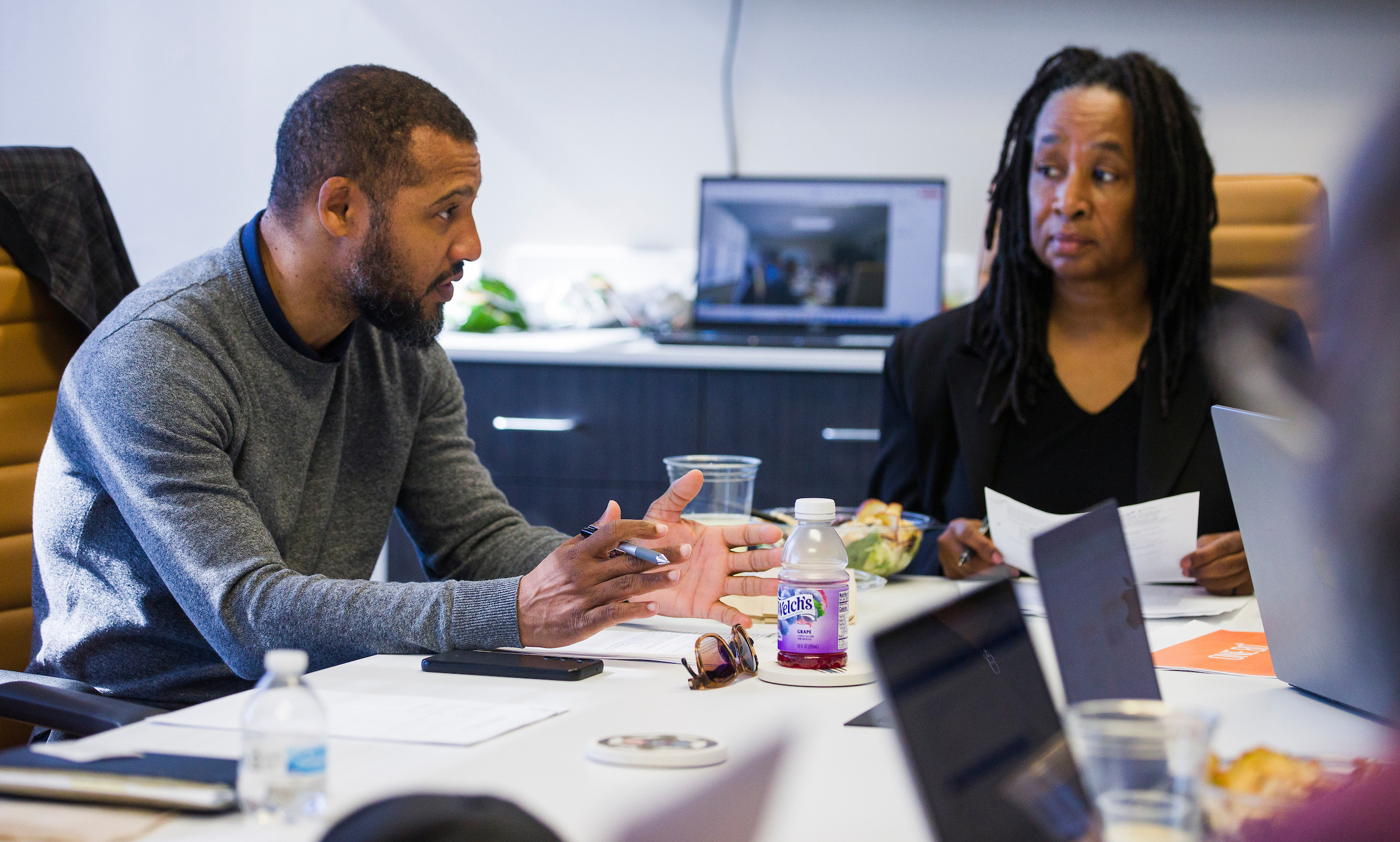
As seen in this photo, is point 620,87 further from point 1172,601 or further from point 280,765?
point 280,765

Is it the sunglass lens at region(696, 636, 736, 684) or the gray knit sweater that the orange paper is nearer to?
the sunglass lens at region(696, 636, 736, 684)

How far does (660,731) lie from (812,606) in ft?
0.69

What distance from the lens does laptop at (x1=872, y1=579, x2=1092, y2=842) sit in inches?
20.1

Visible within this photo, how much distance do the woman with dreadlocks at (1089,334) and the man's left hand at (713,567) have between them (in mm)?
644

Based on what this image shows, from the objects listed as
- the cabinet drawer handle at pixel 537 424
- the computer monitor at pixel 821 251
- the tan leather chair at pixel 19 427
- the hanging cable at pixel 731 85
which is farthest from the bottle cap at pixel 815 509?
the hanging cable at pixel 731 85

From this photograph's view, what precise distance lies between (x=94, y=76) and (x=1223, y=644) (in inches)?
122

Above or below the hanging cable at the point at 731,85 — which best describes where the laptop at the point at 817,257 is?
below

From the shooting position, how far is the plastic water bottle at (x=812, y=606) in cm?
Answer: 102

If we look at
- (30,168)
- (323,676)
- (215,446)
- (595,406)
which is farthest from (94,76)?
(323,676)

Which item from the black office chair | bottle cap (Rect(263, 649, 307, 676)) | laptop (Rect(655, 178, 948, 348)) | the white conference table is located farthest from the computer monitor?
bottle cap (Rect(263, 649, 307, 676))

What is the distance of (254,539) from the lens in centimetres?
115

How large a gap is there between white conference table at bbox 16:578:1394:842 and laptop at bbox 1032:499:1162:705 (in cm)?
3

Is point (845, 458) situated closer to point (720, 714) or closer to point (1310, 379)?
point (720, 714)

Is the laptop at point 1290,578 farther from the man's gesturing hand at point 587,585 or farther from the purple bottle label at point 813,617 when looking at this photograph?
the man's gesturing hand at point 587,585
